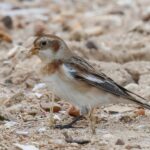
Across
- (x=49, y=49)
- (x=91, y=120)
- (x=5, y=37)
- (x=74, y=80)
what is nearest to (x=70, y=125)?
(x=91, y=120)

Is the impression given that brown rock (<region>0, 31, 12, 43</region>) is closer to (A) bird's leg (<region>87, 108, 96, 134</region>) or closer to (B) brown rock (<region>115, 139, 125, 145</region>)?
(A) bird's leg (<region>87, 108, 96, 134</region>)

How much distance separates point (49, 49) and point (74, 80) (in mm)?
379

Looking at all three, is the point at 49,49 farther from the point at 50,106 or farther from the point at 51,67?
the point at 50,106

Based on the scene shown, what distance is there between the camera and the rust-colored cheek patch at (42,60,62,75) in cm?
630

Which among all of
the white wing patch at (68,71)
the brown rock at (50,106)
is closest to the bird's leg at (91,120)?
the white wing patch at (68,71)

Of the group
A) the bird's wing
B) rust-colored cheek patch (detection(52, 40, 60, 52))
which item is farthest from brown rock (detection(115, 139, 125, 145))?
rust-colored cheek patch (detection(52, 40, 60, 52))

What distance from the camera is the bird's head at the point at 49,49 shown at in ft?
21.2

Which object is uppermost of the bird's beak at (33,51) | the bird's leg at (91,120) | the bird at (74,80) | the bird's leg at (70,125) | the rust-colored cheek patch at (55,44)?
the rust-colored cheek patch at (55,44)

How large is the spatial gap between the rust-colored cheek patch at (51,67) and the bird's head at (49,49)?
6cm

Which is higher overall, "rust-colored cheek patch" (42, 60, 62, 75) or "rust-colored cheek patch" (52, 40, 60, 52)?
"rust-colored cheek patch" (52, 40, 60, 52)

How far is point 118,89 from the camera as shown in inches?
254

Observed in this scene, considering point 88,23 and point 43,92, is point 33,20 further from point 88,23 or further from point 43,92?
point 43,92

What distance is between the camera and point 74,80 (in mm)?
6297

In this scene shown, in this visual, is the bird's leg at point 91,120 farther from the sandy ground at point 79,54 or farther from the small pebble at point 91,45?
the small pebble at point 91,45
